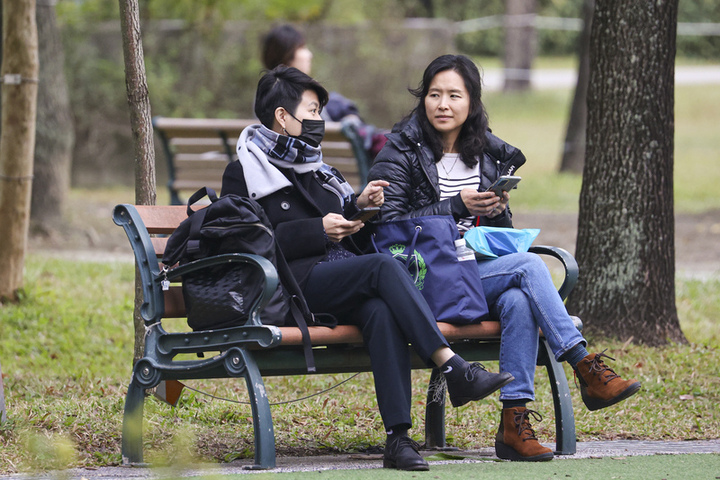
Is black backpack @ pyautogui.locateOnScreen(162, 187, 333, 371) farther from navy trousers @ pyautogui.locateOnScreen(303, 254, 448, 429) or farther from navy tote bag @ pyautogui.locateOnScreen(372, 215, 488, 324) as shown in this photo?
navy tote bag @ pyautogui.locateOnScreen(372, 215, 488, 324)

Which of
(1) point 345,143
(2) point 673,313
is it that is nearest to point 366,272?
(2) point 673,313

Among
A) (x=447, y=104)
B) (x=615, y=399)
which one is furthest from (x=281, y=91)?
(x=615, y=399)

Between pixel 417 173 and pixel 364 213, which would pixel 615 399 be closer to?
pixel 364 213

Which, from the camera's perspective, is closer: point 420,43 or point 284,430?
point 284,430

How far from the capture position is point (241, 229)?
3623 millimetres

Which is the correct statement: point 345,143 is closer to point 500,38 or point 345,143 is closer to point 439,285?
point 439,285

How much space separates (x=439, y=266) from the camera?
4.00 metres

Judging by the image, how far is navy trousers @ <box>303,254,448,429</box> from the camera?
3646 millimetres

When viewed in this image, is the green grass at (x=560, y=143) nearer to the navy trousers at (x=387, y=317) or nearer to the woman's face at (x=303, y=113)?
the woman's face at (x=303, y=113)

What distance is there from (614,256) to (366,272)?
2796mm

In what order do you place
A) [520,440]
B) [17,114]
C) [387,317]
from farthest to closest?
1. [17,114]
2. [520,440]
3. [387,317]

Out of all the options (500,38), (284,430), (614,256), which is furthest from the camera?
(500,38)

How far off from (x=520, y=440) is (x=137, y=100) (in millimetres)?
2244

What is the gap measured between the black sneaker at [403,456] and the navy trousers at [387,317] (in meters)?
0.06
